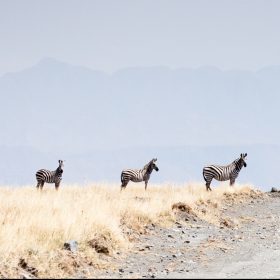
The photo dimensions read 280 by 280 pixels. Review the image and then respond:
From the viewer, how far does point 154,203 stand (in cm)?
2159

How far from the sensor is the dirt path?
1264cm

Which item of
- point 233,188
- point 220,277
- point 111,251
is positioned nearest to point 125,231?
point 111,251

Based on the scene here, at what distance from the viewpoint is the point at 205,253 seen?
15242 mm

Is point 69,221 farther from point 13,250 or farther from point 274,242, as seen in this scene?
point 274,242

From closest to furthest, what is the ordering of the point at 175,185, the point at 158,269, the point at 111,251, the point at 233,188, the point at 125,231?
the point at 158,269, the point at 111,251, the point at 125,231, the point at 233,188, the point at 175,185

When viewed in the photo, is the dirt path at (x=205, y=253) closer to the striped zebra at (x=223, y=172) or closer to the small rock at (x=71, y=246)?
the small rock at (x=71, y=246)

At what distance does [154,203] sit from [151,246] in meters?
5.61

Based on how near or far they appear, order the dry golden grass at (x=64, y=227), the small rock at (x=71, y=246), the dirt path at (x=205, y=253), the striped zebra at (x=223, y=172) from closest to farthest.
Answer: the dry golden grass at (x=64, y=227) < the dirt path at (x=205, y=253) < the small rock at (x=71, y=246) < the striped zebra at (x=223, y=172)

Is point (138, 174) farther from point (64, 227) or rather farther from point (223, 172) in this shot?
point (64, 227)

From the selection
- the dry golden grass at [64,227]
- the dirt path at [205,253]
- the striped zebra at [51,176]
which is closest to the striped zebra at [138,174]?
the striped zebra at [51,176]

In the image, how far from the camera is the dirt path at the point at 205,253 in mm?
12641

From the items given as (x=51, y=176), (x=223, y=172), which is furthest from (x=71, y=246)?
(x=223, y=172)

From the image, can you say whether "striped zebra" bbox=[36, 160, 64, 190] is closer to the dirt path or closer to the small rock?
the dirt path

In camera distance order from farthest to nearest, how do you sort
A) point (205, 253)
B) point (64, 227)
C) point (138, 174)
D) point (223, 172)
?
point (223, 172) → point (138, 174) → point (205, 253) → point (64, 227)
